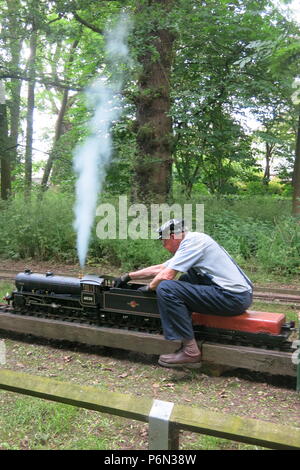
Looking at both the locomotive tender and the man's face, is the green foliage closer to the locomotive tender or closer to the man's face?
the locomotive tender

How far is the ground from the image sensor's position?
3.35m

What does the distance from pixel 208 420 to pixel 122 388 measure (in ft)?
7.57

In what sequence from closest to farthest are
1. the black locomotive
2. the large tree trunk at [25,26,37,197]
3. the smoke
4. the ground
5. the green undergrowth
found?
1. the ground
2. the black locomotive
3. the smoke
4. the green undergrowth
5. the large tree trunk at [25,26,37,197]

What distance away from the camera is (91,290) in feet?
17.7

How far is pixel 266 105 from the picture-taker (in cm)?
1353

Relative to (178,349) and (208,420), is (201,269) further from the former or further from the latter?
(208,420)

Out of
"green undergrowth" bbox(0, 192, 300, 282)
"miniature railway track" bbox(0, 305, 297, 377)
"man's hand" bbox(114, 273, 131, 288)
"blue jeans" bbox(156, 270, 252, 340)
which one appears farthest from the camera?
"green undergrowth" bbox(0, 192, 300, 282)

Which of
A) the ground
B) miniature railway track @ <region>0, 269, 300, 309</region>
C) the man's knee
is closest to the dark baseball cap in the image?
the man's knee

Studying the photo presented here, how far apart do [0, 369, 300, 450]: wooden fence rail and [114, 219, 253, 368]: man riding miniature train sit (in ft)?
6.58

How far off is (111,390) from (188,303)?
119cm

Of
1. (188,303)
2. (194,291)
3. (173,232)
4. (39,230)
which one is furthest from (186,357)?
(39,230)

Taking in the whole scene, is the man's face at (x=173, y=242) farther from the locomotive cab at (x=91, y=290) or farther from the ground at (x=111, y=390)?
the ground at (x=111, y=390)

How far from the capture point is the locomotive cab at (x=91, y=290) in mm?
5344
